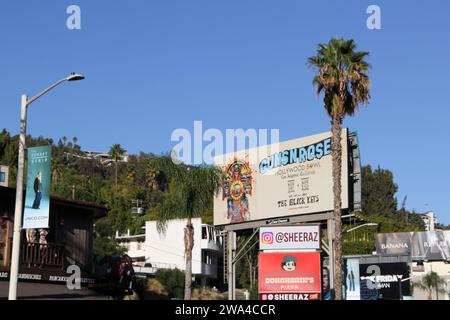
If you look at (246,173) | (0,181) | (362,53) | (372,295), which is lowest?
(372,295)

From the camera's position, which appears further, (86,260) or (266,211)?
(266,211)

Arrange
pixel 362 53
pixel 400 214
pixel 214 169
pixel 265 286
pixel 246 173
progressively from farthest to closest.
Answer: pixel 400 214, pixel 246 173, pixel 214 169, pixel 265 286, pixel 362 53

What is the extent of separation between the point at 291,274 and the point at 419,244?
62.5 metres

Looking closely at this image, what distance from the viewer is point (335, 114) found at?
38.3 metres

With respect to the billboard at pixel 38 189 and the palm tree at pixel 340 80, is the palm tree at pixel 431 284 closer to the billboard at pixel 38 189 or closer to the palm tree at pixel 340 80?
the palm tree at pixel 340 80

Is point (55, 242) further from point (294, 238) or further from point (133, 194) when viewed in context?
point (133, 194)

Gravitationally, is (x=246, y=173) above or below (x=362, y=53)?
below

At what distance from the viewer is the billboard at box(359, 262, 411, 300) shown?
82.4m

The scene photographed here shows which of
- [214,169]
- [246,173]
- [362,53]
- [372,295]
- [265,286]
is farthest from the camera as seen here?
[372,295]

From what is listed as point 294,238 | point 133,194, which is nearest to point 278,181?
point 294,238

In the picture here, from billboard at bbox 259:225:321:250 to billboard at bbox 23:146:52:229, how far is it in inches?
901
